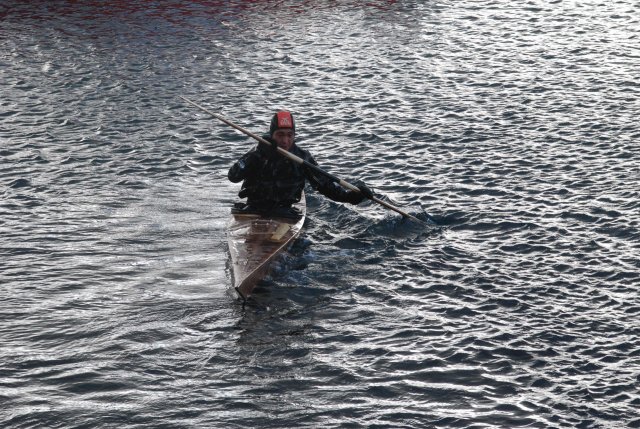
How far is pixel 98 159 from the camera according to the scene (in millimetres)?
24469

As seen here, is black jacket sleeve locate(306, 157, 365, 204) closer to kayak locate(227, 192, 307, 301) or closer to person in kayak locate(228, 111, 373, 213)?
person in kayak locate(228, 111, 373, 213)

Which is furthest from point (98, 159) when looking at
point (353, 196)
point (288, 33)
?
point (288, 33)

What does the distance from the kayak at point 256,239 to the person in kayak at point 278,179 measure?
297mm

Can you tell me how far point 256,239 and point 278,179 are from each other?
1.79 m

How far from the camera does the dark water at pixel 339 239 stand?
14.1 metres

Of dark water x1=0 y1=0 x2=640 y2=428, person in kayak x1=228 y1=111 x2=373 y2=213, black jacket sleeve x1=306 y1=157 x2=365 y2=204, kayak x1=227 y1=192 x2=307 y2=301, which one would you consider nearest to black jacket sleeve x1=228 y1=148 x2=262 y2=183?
person in kayak x1=228 y1=111 x2=373 y2=213

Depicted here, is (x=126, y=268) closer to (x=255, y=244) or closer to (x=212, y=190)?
(x=255, y=244)

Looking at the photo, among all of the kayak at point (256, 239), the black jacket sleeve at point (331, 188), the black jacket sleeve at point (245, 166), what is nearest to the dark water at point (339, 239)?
the kayak at point (256, 239)

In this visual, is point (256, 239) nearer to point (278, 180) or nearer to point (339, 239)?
point (278, 180)

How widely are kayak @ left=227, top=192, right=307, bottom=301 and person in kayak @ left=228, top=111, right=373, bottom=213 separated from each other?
0.30 meters

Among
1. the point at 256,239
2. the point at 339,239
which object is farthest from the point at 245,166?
A: the point at 339,239

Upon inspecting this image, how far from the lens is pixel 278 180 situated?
19.1 meters

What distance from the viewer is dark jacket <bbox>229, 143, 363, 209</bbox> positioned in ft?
61.4

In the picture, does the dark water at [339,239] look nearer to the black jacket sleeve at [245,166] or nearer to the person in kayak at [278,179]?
the person in kayak at [278,179]
